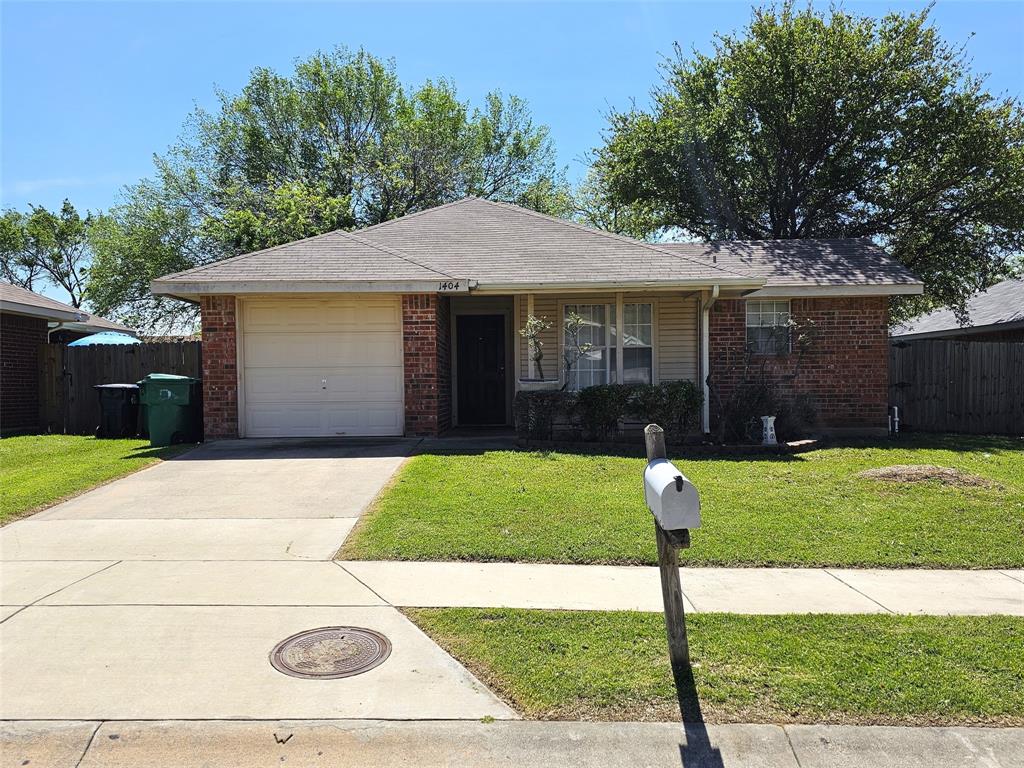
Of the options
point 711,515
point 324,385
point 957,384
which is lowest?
point 711,515

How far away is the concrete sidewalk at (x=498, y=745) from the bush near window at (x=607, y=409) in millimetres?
7920

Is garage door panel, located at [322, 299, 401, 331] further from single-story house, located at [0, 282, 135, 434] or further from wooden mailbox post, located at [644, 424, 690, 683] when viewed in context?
wooden mailbox post, located at [644, 424, 690, 683]

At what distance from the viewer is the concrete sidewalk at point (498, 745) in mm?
3004

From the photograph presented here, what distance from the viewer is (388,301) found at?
11891 millimetres

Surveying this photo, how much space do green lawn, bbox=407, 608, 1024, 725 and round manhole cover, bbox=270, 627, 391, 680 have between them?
37 cm

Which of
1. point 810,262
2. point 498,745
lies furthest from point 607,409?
point 498,745

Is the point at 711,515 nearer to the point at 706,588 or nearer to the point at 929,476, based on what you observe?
the point at 706,588

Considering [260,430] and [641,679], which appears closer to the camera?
[641,679]

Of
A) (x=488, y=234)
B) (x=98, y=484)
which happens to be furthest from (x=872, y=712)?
(x=488, y=234)

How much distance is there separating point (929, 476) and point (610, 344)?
5.79 metres

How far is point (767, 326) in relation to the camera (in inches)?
513

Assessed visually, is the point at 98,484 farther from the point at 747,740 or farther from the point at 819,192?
the point at 819,192

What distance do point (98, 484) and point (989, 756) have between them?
9.12 meters

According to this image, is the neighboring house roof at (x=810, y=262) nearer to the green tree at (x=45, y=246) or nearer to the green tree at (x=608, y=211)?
the green tree at (x=608, y=211)
